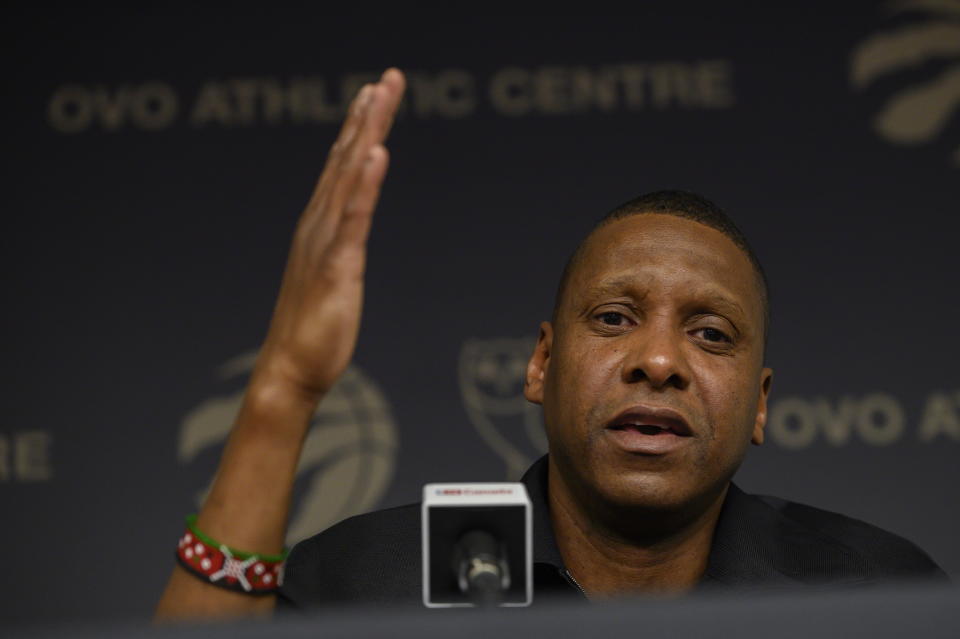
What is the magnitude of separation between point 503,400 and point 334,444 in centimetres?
40

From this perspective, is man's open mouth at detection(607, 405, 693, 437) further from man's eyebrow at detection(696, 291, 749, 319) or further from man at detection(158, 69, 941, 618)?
man's eyebrow at detection(696, 291, 749, 319)

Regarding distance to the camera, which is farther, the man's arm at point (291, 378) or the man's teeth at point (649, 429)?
the man's teeth at point (649, 429)

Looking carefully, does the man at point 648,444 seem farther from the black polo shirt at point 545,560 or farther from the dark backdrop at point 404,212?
the dark backdrop at point 404,212

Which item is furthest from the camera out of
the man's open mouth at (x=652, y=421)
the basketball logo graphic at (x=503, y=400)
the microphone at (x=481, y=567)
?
the basketball logo graphic at (x=503, y=400)

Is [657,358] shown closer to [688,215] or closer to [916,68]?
[688,215]

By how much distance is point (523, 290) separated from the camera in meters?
2.81

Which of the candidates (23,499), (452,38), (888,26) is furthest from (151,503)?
(888,26)

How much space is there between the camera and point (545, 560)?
1529 mm

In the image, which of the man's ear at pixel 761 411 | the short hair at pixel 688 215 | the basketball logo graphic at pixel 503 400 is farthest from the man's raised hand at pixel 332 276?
the basketball logo graphic at pixel 503 400

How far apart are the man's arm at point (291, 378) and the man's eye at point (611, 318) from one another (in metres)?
0.49

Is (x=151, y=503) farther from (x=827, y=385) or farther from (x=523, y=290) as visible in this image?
(x=827, y=385)

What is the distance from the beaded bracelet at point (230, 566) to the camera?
1116 mm

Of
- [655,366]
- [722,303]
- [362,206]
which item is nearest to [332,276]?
[362,206]

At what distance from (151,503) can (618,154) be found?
131 centimetres
